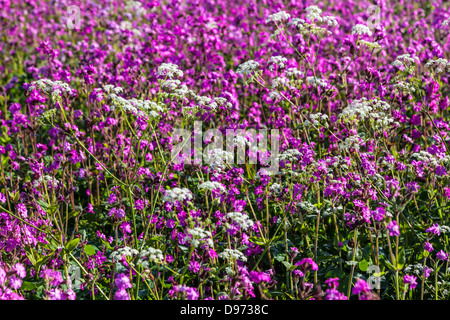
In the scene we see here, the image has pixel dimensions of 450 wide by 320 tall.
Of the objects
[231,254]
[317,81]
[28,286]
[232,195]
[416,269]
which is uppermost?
[317,81]

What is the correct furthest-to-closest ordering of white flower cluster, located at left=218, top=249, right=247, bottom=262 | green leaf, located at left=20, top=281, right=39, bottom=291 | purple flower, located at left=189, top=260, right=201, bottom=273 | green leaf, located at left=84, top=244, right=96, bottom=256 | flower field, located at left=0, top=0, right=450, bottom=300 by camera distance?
green leaf, located at left=84, top=244, right=96, bottom=256, purple flower, located at left=189, top=260, right=201, bottom=273, green leaf, located at left=20, top=281, right=39, bottom=291, flower field, located at left=0, top=0, right=450, bottom=300, white flower cluster, located at left=218, top=249, right=247, bottom=262

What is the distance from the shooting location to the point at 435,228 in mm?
4453

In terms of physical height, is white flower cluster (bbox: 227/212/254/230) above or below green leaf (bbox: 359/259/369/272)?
above

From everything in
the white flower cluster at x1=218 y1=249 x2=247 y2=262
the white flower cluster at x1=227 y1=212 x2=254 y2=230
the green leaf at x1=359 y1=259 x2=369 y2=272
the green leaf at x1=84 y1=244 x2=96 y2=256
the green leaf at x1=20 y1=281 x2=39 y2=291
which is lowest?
the green leaf at x1=20 y1=281 x2=39 y2=291

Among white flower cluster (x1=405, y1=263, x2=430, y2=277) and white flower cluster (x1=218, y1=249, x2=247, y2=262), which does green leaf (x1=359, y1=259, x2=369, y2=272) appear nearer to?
white flower cluster (x1=405, y1=263, x2=430, y2=277)

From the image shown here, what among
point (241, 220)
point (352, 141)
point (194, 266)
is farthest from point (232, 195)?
point (241, 220)

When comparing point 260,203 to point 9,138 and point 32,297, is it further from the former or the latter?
point 9,138

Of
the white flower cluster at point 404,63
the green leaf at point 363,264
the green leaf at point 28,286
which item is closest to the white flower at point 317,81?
the white flower cluster at point 404,63

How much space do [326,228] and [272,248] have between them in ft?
2.82

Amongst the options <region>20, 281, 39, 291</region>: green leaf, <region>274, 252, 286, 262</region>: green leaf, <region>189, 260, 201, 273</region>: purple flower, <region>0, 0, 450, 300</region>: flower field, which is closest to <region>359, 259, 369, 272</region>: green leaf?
<region>0, 0, 450, 300</region>: flower field

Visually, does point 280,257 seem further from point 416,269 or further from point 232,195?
point 416,269


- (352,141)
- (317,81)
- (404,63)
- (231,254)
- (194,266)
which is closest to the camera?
(231,254)

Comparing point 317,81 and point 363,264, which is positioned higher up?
point 317,81

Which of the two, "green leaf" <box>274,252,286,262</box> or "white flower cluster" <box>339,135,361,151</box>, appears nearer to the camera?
"white flower cluster" <box>339,135,361,151</box>
